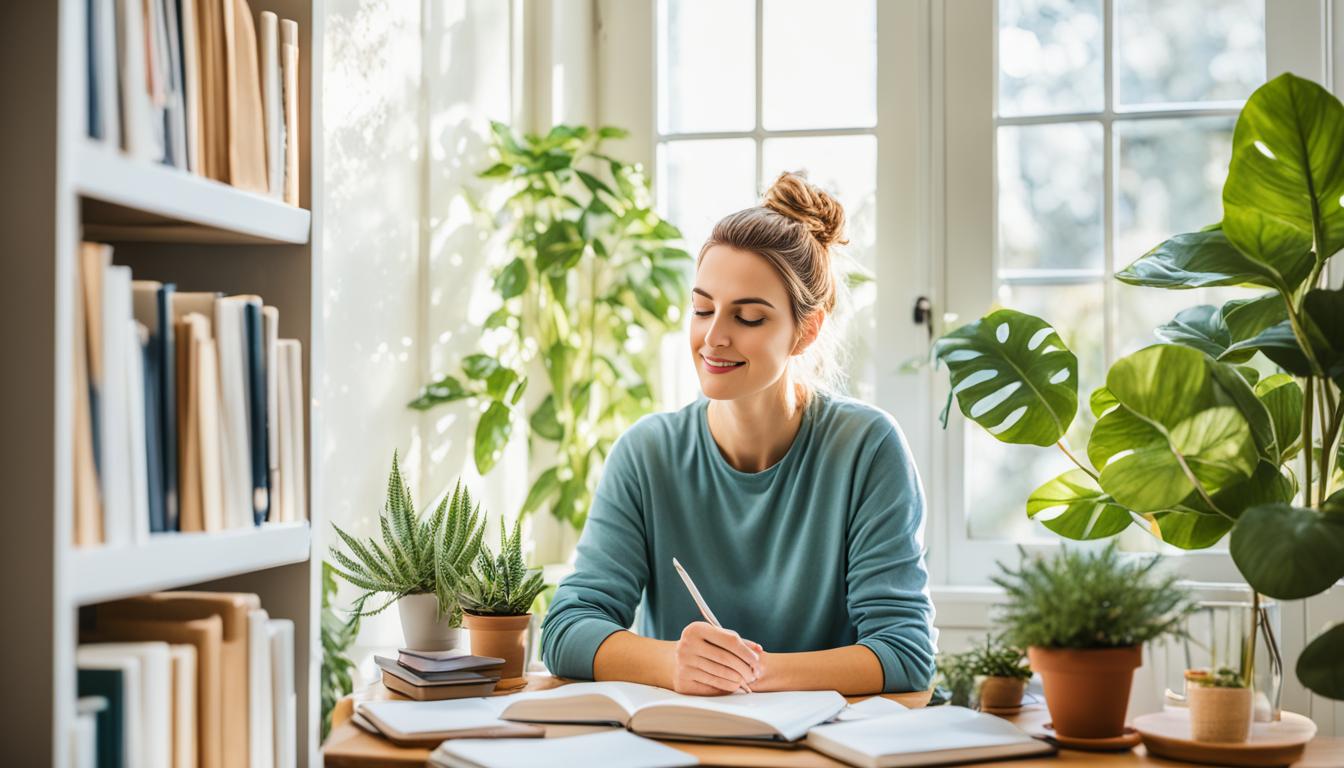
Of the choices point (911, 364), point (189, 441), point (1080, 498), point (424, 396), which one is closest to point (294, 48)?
point (189, 441)

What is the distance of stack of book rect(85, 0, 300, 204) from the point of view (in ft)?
3.65

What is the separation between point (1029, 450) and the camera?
109 inches

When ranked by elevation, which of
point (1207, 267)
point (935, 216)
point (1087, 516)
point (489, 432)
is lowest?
point (1087, 516)

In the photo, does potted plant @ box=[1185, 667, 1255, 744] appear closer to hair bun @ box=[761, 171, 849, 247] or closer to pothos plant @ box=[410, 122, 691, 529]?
hair bun @ box=[761, 171, 849, 247]

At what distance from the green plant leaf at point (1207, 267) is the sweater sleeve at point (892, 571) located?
49 centimetres

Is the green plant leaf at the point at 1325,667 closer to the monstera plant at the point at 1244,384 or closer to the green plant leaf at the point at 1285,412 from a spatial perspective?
the monstera plant at the point at 1244,384

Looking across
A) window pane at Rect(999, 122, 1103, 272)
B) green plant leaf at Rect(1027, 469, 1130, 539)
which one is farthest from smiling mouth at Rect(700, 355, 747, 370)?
window pane at Rect(999, 122, 1103, 272)

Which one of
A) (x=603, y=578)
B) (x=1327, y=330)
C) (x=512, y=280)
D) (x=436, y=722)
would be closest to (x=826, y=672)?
(x=603, y=578)

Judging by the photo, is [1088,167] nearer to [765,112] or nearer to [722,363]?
[765,112]

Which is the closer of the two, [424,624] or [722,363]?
[424,624]

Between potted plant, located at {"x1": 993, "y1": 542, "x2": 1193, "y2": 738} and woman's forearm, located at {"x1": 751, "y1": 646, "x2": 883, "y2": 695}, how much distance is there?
36 centimetres

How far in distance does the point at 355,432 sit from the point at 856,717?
1053 mm

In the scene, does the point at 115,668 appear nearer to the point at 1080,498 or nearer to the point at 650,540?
the point at 650,540

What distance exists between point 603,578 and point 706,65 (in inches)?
60.2
